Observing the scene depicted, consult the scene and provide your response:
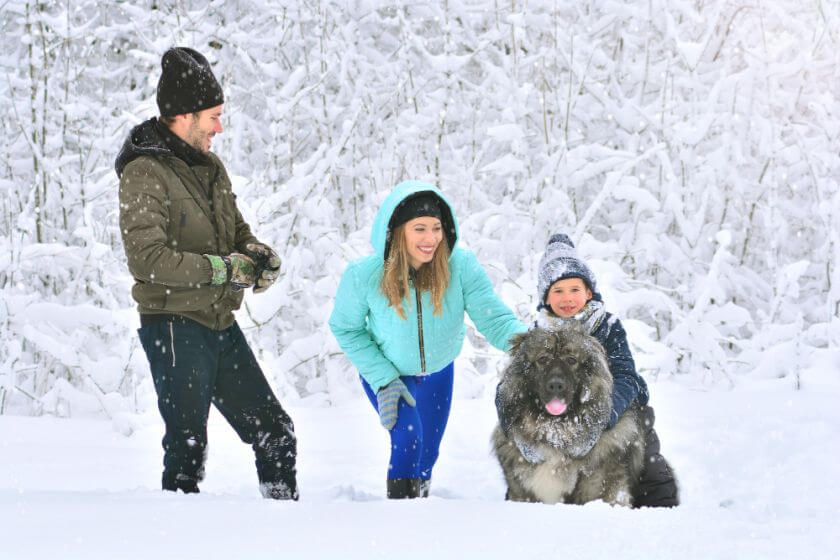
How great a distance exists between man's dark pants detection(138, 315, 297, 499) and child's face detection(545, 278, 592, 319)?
129cm

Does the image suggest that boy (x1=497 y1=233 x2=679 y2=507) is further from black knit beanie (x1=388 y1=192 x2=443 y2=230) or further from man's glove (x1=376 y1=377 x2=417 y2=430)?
black knit beanie (x1=388 y1=192 x2=443 y2=230)

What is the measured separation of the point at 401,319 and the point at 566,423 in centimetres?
82

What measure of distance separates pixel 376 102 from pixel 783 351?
466cm

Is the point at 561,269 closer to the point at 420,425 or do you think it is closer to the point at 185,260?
the point at 420,425

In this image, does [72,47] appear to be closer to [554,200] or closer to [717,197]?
[554,200]

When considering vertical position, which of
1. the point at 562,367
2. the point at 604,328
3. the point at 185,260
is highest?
the point at 185,260

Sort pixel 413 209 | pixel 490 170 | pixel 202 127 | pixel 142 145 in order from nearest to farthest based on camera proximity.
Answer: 1. pixel 142 145
2. pixel 202 127
3. pixel 413 209
4. pixel 490 170

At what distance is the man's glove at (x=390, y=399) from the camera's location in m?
3.19

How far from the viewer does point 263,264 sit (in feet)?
10.2

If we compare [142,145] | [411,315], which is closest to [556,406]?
[411,315]

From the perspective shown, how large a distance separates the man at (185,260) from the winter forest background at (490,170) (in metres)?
2.62

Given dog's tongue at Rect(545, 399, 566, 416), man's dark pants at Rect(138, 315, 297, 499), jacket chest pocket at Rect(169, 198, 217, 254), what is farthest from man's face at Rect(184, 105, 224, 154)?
dog's tongue at Rect(545, 399, 566, 416)

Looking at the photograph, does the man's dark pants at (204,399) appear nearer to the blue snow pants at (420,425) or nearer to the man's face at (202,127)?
the blue snow pants at (420,425)

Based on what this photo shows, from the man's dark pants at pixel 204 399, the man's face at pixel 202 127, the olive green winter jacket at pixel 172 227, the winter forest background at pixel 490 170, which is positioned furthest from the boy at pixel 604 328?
the winter forest background at pixel 490 170
